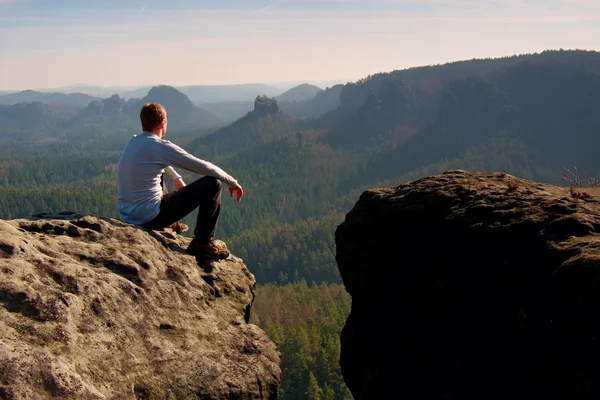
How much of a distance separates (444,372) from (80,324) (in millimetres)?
6067

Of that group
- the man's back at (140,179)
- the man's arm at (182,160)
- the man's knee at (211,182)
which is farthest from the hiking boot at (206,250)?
the man's arm at (182,160)

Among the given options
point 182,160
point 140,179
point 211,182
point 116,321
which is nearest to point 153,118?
point 182,160

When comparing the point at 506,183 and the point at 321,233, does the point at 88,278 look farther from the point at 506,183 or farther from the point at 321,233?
the point at 321,233

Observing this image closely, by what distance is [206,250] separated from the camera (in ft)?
39.3

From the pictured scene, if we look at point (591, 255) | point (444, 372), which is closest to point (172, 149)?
point (444, 372)

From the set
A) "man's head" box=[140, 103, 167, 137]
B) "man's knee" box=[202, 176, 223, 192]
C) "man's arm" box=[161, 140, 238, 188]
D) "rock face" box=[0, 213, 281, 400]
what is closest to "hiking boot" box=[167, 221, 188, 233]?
"rock face" box=[0, 213, 281, 400]

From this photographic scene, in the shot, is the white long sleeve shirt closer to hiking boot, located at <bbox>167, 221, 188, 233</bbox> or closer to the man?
the man

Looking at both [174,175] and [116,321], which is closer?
[116,321]

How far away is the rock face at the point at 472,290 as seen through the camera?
23.4ft

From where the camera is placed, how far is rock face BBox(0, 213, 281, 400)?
6984 millimetres

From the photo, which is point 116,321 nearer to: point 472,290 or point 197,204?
point 197,204

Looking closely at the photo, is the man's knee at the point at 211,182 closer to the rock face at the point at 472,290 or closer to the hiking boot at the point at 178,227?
the hiking boot at the point at 178,227

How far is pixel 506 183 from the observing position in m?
11.1

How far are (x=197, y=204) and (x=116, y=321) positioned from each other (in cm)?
396
